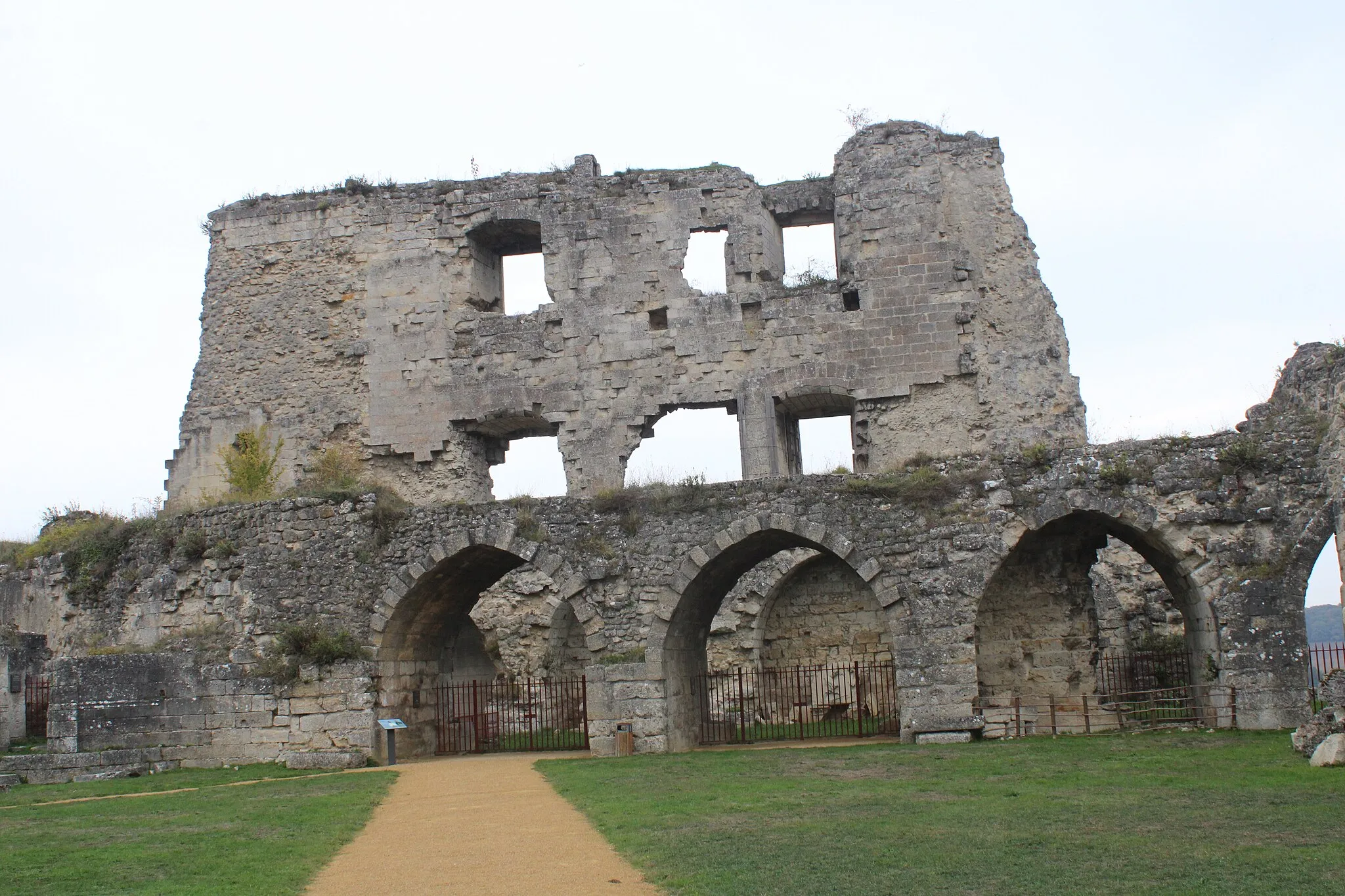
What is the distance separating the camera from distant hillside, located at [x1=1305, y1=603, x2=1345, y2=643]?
189 feet

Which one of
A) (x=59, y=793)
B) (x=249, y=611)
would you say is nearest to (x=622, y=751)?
(x=249, y=611)

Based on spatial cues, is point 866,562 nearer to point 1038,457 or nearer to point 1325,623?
point 1038,457

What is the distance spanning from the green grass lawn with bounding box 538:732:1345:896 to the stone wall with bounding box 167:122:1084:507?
30.0ft

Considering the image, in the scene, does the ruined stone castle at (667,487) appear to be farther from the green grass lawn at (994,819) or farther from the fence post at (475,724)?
the green grass lawn at (994,819)

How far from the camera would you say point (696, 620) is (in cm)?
1945

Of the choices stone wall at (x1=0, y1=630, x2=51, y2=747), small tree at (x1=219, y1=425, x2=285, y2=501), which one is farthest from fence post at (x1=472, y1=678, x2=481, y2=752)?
stone wall at (x1=0, y1=630, x2=51, y2=747)

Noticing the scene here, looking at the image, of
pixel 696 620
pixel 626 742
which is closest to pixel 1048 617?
pixel 696 620

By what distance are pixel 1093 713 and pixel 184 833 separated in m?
11.5

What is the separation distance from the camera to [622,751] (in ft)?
58.6

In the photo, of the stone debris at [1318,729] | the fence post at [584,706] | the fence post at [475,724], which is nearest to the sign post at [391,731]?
the fence post at [475,724]

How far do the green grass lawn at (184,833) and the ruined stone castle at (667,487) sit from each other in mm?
2193

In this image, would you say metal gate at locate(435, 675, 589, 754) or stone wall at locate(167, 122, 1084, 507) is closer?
metal gate at locate(435, 675, 589, 754)

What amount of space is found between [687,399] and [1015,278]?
613 centimetres

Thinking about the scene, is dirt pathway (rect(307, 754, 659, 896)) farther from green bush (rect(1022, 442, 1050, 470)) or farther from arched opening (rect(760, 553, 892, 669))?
arched opening (rect(760, 553, 892, 669))
